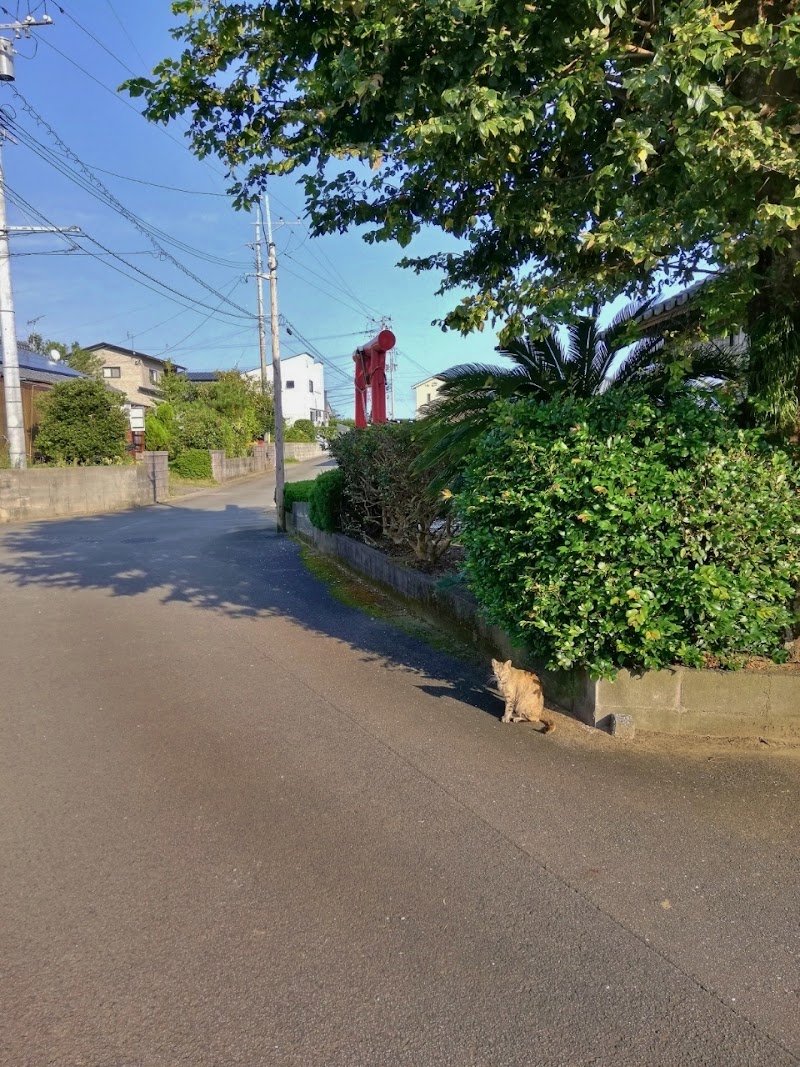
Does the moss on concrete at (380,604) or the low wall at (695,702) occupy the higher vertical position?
the low wall at (695,702)

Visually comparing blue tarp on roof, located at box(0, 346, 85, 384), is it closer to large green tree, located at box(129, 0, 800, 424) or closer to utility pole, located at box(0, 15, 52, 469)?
utility pole, located at box(0, 15, 52, 469)

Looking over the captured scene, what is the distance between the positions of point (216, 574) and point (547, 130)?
8.02m

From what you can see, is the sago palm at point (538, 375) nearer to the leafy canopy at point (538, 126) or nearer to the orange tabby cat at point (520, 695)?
the leafy canopy at point (538, 126)

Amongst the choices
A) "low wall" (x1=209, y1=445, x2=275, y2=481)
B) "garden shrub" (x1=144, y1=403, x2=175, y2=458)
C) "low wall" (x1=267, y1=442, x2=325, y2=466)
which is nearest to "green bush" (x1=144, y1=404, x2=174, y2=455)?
"garden shrub" (x1=144, y1=403, x2=175, y2=458)

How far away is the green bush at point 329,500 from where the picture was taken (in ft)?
39.2

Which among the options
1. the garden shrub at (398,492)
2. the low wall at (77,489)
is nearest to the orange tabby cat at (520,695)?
the garden shrub at (398,492)

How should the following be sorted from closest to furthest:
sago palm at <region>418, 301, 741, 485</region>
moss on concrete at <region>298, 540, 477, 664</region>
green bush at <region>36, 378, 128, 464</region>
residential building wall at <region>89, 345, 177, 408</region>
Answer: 1. sago palm at <region>418, 301, 741, 485</region>
2. moss on concrete at <region>298, 540, 477, 664</region>
3. green bush at <region>36, 378, 128, 464</region>
4. residential building wall at <region>89, 345, 177, 408</region>

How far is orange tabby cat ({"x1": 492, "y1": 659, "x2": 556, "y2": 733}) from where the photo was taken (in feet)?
16.0

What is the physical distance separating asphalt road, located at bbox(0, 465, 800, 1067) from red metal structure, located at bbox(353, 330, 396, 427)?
6.97m

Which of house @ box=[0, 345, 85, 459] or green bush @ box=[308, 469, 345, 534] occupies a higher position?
house @ box=[0, 345, 85, 459]

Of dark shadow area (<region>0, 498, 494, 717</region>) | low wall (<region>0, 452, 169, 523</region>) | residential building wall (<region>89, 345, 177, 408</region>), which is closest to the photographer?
dark shadow area (<region>0, 498, 494, 717</region>)

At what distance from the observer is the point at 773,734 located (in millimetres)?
4531

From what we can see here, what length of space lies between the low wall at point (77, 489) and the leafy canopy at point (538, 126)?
55.6 feet

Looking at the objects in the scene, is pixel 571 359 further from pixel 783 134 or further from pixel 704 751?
pixel 704 751
